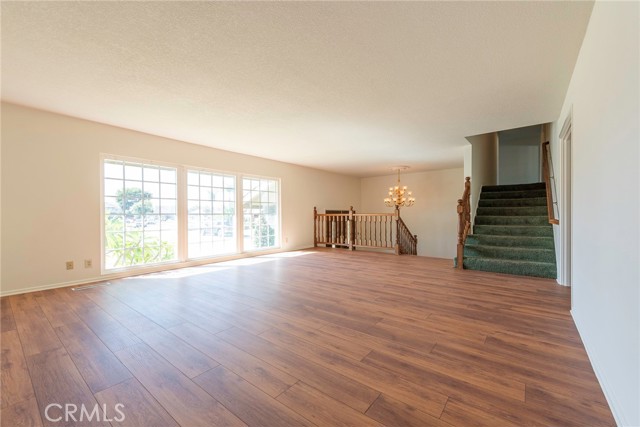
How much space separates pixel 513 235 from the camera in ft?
15.0

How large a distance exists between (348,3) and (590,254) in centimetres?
229

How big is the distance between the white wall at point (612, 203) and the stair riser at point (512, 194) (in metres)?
4.23

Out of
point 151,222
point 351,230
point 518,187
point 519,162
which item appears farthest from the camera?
point 519,162

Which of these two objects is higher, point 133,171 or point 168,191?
point 133,171

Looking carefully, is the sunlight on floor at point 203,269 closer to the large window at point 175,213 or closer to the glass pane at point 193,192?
the large window at point 175,213

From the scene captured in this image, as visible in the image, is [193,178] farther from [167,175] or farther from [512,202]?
[512,202]

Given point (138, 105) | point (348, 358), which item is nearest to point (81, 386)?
point (348, 358)

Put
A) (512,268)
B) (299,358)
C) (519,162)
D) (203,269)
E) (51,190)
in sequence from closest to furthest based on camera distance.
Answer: (299,358), (51,190), (512,268), (203,269), (519,162)

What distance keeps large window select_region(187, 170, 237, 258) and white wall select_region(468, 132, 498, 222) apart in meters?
4.88

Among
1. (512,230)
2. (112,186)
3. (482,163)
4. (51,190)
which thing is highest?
(482,163)

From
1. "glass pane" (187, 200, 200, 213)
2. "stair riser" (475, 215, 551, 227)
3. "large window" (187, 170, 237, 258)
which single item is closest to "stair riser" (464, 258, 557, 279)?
"stair riser" (475, 215, 551, 227)

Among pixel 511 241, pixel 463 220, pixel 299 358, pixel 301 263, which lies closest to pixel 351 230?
pixel 301 263

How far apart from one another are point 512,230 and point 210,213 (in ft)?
18.6

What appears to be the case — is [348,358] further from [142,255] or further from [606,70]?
[142,255]
